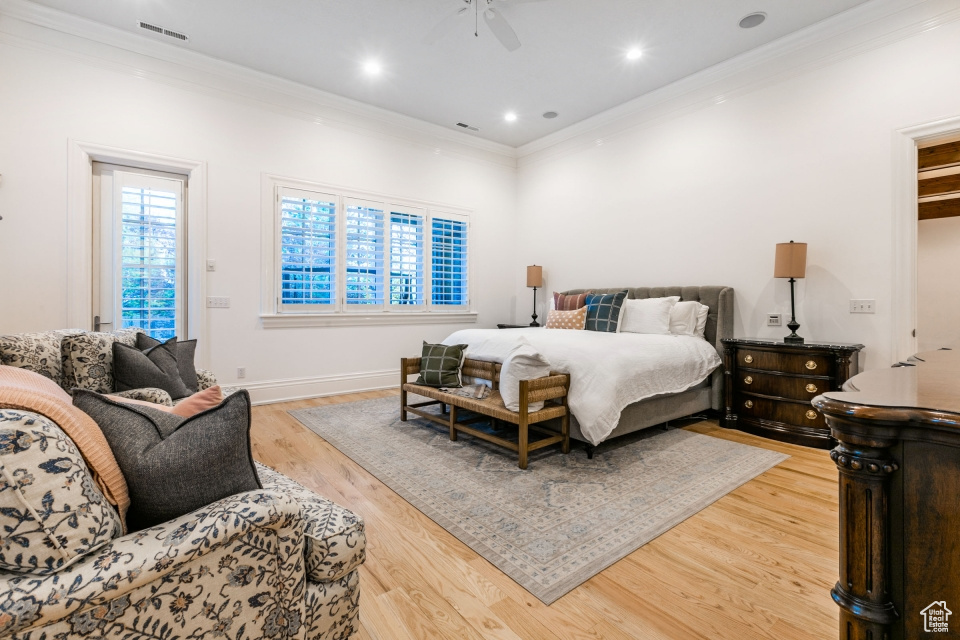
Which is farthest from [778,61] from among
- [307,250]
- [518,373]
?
[307,250]

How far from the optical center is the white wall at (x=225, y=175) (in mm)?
3344

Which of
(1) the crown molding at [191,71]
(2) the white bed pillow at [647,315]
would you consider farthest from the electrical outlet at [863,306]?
(1) the crown molding at [191,71]

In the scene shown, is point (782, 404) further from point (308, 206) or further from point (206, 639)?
point (308, 206)

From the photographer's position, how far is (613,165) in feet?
17.0

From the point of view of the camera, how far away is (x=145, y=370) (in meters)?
2.34

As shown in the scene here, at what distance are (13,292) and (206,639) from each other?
4017 millimetres

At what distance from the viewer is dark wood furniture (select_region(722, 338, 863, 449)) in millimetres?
3135

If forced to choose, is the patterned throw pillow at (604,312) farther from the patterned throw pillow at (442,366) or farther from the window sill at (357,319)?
the window sill at (357,319)

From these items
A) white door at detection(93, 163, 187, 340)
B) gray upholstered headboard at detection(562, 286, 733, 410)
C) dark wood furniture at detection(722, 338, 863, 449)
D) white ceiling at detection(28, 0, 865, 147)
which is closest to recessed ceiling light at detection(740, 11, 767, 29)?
white ceiling at detection(28, 0, 865, 147)

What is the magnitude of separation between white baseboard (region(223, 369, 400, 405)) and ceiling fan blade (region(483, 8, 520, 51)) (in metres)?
3.68

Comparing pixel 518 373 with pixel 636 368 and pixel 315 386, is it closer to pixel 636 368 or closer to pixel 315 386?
pixel 636 368

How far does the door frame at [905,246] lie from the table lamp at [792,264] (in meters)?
0.56

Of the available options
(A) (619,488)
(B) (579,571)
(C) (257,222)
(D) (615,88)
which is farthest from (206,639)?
(D) (615,88)

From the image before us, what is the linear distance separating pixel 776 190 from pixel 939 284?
3.41m
